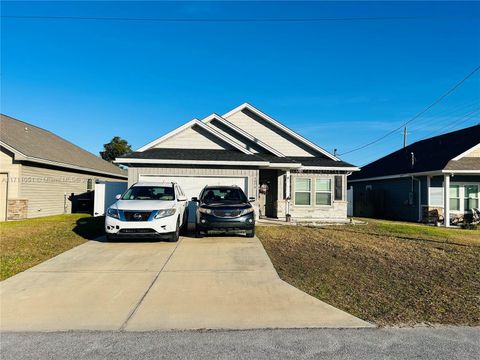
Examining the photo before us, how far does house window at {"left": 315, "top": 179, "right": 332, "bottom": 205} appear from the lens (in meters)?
18.9

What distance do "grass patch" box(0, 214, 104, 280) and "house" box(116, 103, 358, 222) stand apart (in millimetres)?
2980

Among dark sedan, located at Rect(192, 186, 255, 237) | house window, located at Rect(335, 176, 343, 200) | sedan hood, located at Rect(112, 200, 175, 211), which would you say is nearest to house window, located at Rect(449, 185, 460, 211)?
house window, located at Rect(335, 176, 343, 200)

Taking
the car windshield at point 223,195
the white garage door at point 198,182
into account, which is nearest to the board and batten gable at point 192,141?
the white garage door at point 198,182

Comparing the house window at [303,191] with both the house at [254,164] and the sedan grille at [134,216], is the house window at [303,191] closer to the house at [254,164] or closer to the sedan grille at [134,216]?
the house at [254,164]

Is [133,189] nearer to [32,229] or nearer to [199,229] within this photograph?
[199,229]

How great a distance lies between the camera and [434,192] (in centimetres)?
2000

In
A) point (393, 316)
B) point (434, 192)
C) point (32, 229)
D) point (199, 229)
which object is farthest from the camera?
point (434, 192)

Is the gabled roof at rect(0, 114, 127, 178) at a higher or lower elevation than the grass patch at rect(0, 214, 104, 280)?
higher

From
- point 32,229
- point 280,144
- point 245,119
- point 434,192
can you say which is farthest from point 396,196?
point 32,229

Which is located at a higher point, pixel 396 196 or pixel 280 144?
pixel 280 144

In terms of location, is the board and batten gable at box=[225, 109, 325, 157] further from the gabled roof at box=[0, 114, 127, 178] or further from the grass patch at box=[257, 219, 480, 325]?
the grass patch at box=[257, 219, 480, 325]

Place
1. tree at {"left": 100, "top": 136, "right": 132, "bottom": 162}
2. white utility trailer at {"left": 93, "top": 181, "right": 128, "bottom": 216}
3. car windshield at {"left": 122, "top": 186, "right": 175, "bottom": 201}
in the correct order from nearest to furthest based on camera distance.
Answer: car windshield at {"left": 122, "top": 186, "right": 175, "bottom": 201}
white utility trailer at {"left": 93, "top": 181, "right": 128, "bottom": 216}
tree at {"left": 100, "top": 136, "right": 132, "bottom": 162}

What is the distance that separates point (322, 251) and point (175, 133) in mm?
9866

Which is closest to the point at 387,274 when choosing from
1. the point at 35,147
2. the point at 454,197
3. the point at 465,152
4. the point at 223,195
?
the point at 223,195
